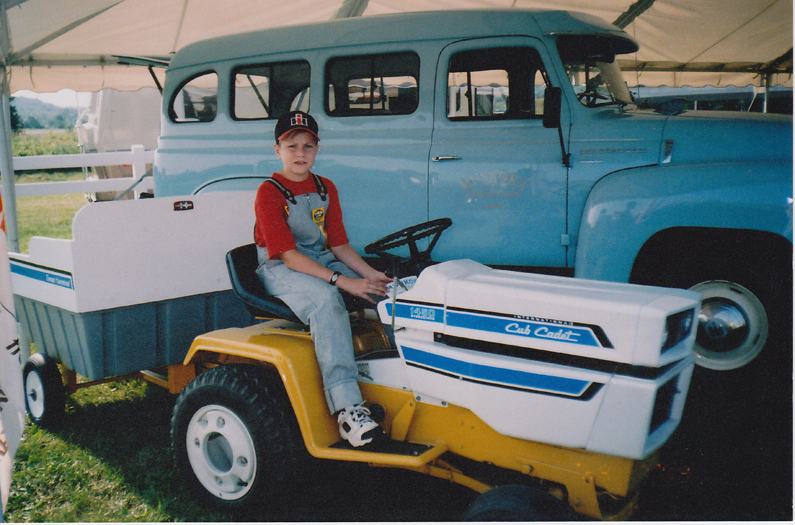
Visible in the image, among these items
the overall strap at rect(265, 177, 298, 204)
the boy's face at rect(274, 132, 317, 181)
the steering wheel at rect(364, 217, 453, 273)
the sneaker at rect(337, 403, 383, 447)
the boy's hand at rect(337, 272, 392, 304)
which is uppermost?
the boy's face at rect(274, 132, 317, 181)

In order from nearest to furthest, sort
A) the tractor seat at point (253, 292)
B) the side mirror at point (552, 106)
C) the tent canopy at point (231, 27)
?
the tractor seat at point (253, 292) < the side mirror at point (552, 106) < the tent canopy at point (231, 27)

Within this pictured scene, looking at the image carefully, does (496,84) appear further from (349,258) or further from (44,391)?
(44,391)

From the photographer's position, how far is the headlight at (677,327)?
1.75 metres

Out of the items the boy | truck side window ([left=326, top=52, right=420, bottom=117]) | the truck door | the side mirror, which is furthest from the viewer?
truck side window ([left=326, top=52, right=420, bottom=117])

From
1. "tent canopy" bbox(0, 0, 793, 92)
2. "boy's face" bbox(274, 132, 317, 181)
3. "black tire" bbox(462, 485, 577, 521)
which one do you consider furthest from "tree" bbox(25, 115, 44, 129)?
"black tire" bbox(462, 485, 577, 521)

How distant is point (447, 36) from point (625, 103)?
48.6 inches

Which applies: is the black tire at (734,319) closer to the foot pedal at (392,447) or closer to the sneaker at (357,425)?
the foot pedal at (392,447)

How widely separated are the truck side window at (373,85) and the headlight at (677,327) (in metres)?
2.63

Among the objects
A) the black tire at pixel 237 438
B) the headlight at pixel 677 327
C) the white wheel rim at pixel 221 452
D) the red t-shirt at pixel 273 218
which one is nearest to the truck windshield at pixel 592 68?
the red t-shirt at pixel 273 218

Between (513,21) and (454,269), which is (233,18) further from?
(454,269)

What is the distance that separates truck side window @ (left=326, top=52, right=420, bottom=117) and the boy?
5.13 ft

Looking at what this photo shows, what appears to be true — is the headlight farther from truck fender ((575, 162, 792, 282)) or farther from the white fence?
the white fence

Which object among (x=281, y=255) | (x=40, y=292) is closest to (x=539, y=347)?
(x=281, y=255)

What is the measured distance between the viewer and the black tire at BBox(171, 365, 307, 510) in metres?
2.20
